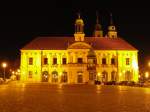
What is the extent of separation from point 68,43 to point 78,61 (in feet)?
19.9

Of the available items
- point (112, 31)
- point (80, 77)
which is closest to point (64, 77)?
point (80, 77)

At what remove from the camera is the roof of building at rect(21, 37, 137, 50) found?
10822 centimetres

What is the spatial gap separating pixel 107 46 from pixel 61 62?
12.0 m

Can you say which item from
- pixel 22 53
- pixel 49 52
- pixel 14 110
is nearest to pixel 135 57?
pixel 49 52

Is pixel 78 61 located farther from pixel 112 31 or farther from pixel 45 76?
pixel 112 31

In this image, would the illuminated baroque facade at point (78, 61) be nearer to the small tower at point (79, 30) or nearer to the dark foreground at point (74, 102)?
the small tower at point (79, 30)

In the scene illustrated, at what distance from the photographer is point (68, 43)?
110 meters

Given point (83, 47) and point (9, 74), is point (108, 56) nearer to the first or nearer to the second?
point (83, 47)

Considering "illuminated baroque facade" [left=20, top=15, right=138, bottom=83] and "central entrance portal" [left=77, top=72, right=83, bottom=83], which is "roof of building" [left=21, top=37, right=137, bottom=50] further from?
"central entrance portal" [left=77, top=72, right=83, bottom=83]

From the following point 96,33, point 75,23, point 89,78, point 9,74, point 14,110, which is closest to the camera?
point 14,110

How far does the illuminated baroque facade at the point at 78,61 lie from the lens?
105625 millimetres

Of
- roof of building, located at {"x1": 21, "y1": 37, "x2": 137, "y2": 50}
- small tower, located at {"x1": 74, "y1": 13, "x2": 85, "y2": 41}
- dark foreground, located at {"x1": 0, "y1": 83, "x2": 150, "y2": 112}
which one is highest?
small tower, located at {"x1": 74, "y1": 13, "x2": 85, "y2": 41}

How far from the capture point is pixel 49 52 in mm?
107625

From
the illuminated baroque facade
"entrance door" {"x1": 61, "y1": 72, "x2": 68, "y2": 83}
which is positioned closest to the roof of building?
the illuminated baroque facade
